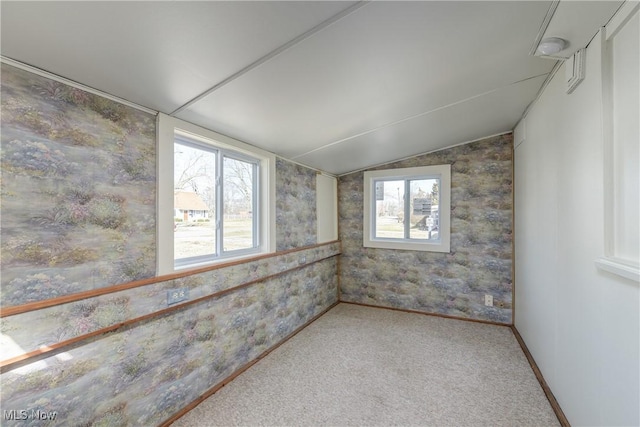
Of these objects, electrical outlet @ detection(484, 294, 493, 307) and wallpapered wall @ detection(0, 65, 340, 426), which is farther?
electrical outlet @ detection(484, 294, 493, 307)

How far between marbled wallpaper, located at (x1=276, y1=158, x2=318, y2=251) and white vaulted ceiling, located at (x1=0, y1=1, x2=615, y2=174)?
0.89m

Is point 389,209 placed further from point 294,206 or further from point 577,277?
point 577,277

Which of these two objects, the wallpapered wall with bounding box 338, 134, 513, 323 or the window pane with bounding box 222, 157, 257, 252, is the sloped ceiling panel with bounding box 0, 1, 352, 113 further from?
the wallpapered wall with bounding box 338, 134, 513, 323

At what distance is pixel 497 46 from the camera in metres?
1.48

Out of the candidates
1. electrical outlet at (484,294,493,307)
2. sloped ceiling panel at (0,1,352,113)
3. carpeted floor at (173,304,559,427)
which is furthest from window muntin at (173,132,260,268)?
electrical outlet at (484,294,493,307)

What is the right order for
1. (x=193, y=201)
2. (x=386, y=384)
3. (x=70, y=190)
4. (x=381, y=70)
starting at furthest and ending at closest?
(x=386, y=384)
(x=193, y=201)
(x=381, y=70)
(x=70, y=190)

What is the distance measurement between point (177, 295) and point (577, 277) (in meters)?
2.49

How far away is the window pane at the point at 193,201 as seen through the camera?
6.47ft

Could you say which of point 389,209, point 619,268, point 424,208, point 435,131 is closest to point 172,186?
point 619,268

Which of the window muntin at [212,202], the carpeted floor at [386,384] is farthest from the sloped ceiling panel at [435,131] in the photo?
the carpeted floor at [386,384]

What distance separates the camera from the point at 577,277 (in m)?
1.59

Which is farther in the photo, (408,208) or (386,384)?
(408,208)

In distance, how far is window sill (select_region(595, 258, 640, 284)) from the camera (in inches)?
41.4

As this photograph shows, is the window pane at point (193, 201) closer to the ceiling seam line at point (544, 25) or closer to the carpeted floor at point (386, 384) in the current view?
the carpeted floor at point (386, 384)
